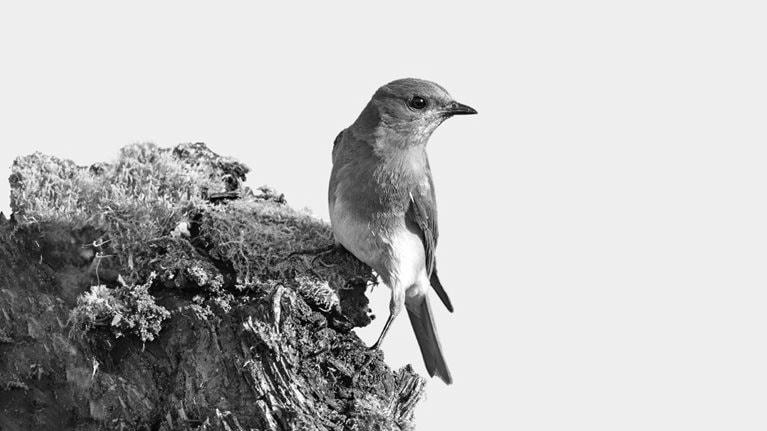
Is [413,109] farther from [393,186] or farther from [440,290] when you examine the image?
[440,290]

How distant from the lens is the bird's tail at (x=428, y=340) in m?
8.21

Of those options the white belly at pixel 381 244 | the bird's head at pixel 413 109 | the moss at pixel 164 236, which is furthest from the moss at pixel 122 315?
the bird's head at pixel 413 109

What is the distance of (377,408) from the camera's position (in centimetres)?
693

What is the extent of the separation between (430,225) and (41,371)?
114 inches

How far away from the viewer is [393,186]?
25.2 ft

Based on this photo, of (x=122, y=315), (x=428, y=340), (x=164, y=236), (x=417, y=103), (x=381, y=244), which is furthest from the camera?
(x=428, y=340)

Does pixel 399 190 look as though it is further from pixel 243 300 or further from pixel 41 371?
pixel 41 371

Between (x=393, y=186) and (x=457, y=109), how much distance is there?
728mm

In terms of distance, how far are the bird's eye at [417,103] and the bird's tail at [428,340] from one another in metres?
1.49

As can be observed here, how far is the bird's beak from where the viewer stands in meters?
7.70

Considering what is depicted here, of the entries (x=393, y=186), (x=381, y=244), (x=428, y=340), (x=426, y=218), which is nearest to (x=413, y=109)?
(x=393, y=186)

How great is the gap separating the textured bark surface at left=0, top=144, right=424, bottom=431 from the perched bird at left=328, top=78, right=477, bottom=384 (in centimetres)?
25

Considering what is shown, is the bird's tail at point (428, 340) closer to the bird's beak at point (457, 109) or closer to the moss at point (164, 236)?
the moss at point (164, 236)

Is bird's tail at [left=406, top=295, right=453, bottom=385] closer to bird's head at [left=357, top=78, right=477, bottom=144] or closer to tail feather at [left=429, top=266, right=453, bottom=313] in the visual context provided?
tail feather at [left=429, top=266, right=453, bottom=313]
